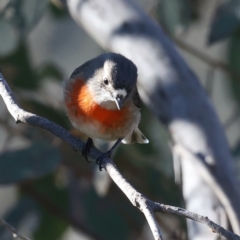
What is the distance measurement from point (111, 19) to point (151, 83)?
44 cm

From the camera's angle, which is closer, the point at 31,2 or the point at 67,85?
the point at 67,85

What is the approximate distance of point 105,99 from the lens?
2982 millimetres

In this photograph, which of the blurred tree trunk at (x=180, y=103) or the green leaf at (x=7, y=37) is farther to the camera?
the green leaf at (x=7, y=37)

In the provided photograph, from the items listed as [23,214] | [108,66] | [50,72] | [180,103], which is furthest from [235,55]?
[23,214]

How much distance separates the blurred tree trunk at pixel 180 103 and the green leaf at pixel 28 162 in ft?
2.16

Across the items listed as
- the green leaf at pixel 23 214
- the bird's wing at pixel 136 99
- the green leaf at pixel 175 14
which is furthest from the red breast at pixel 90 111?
the green leaf at pixel 23 214

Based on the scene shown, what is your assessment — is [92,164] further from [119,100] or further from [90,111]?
[119,100]

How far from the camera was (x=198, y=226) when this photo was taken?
2.98 metres

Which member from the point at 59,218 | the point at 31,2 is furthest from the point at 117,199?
the point at 31,2

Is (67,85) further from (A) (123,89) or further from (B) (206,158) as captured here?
(B) (206,158)

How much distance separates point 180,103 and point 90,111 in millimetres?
487

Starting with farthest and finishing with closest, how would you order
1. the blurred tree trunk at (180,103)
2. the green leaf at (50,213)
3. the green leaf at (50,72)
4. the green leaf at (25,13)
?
the green leaf at (50,72)
the green leaf at (50,213)
the green leaf at (25,13)
the blurred tree trunk at (180,103)

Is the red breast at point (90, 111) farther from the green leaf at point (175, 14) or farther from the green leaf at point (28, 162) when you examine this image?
the green leaf at point (175, 14)

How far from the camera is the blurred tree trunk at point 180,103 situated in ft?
9.87
